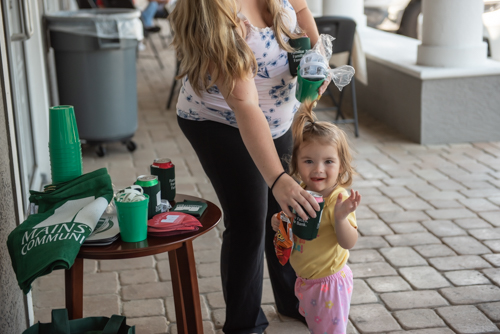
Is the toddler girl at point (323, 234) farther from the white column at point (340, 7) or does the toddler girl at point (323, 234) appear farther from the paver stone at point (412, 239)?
the white column at point (340, 7)

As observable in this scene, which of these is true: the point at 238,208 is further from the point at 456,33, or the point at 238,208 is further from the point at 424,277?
the point at 456,33

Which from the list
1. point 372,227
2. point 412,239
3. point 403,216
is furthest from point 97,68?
point 412,239

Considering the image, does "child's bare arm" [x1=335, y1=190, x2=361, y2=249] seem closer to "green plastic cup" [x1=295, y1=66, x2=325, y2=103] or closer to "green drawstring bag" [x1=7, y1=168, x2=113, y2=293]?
"green plastic cup" [x1=295, y1=66, x2=325, y2=103]

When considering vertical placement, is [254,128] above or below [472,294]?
above

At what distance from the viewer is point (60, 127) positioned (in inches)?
77.7

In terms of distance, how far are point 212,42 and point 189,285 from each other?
2.69 ft

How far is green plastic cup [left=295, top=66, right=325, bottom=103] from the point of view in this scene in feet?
6.42

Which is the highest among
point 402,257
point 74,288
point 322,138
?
point 322,138

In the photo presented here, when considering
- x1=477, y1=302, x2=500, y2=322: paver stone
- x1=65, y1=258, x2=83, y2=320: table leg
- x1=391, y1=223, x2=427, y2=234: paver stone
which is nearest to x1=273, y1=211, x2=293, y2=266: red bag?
x1=65, y1=258, x2=83, y2=320: table leg

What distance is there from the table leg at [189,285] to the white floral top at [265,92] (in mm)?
469

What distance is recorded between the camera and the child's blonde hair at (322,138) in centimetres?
198

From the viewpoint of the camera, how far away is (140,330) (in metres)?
2.62

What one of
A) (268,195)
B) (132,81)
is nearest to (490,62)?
(132,81)

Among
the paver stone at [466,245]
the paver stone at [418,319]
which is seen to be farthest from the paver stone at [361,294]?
the paver stone at [466,245]
